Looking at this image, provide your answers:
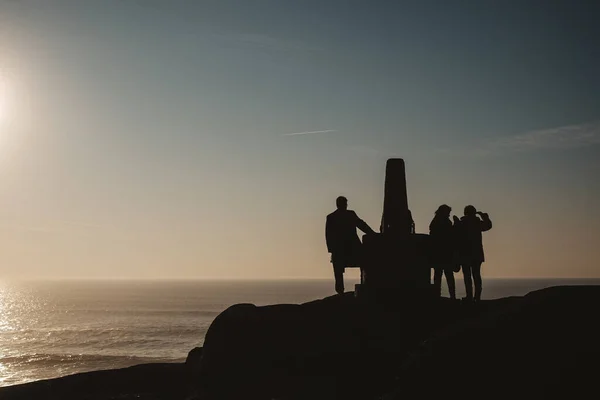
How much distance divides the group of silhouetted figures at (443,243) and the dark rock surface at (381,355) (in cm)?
72

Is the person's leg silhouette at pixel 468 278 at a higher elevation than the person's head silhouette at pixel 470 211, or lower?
lower

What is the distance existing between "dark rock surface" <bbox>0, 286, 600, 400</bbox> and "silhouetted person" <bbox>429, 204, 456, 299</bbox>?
2.43 ft

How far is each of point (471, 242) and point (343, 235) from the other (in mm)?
2993

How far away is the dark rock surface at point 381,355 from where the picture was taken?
7309mm

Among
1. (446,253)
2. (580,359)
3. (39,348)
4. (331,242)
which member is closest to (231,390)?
(331,242)

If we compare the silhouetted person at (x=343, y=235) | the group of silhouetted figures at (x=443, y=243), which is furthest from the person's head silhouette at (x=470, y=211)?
the silhouetted person at (x=343, y=235)

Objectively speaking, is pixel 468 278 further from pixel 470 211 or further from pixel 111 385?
pixel 111 385

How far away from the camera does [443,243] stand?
14250 mm

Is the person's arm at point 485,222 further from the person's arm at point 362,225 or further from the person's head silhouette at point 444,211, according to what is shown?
the person's arm at point 362,225

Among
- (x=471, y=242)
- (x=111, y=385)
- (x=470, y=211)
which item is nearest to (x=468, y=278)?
(x=471, y=242)

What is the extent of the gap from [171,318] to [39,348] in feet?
136

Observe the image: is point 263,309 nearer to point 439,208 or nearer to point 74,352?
point 439,208

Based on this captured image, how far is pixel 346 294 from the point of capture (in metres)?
16.1

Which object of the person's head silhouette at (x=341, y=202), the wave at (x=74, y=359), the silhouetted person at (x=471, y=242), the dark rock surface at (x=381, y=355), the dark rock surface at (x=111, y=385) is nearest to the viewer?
the dark rock surface at (x=381, y=355)
